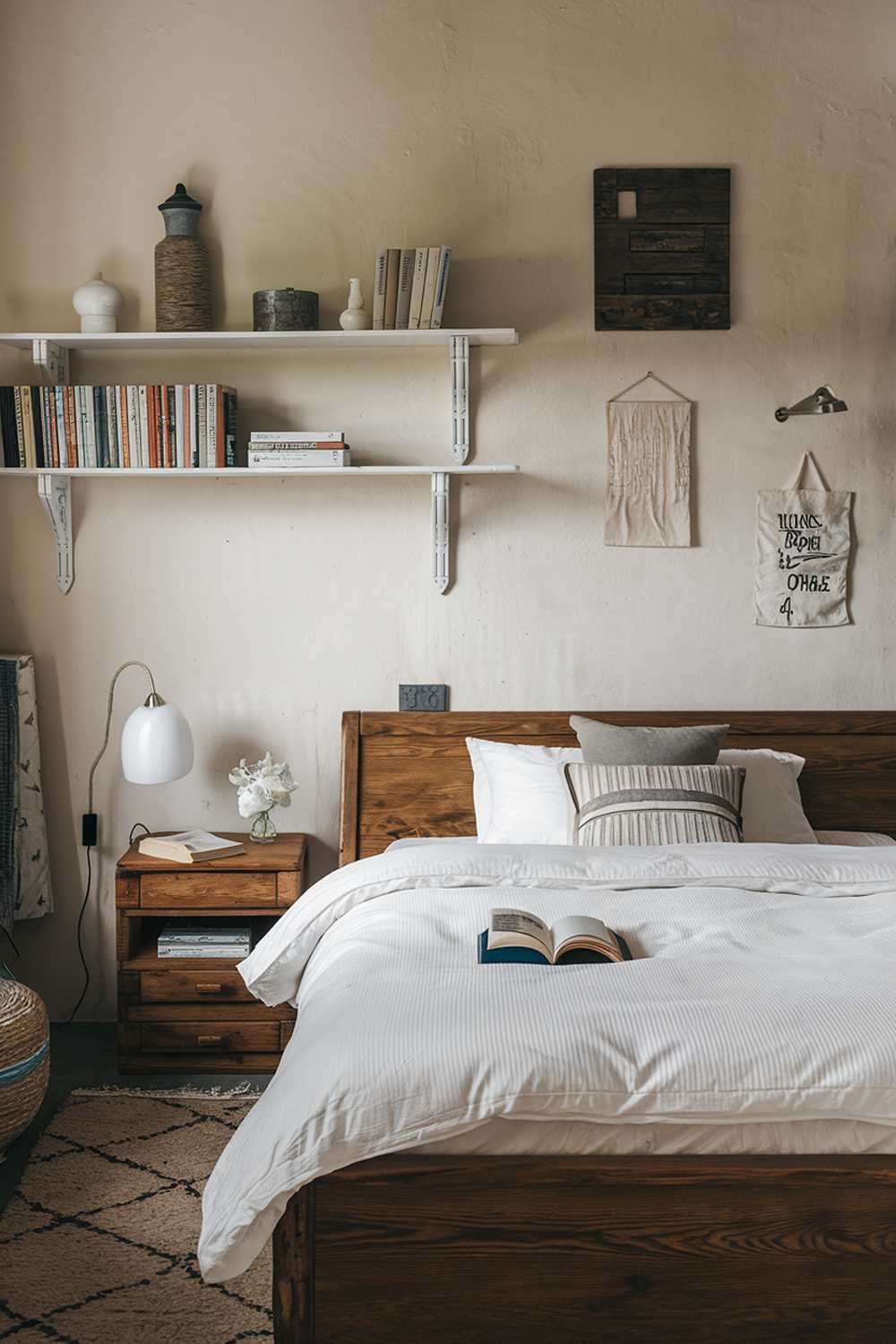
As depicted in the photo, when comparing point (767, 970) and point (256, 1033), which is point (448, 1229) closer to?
point (767, 970)

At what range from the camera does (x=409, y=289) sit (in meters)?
3.11

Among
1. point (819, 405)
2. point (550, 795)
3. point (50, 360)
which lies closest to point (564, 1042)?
point (550, 795)

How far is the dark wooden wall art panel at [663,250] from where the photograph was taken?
3.24 m

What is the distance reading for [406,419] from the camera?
130 inches

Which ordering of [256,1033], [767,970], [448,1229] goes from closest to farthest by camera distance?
[448,1229] < [767,970] < [256,1033]

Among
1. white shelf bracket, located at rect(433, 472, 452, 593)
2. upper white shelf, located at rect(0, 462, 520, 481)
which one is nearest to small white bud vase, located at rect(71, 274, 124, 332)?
upper white shelf, located at rect(0, 462, 520, 481)

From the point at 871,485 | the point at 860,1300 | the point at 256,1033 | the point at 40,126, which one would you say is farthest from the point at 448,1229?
the point at 40,126

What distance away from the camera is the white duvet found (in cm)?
158

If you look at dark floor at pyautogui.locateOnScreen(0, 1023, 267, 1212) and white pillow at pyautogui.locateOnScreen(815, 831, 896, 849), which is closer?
dark floor at pyautogui.locateOnScreen(0, 1023, 267, 1212)

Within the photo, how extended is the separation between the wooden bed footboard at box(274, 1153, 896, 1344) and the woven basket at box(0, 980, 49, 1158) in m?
1.10

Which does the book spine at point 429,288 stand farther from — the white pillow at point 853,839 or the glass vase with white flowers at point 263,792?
the white pillow at point 853,839

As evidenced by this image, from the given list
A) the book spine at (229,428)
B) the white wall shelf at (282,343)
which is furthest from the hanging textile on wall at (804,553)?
the book spine at (229,428)

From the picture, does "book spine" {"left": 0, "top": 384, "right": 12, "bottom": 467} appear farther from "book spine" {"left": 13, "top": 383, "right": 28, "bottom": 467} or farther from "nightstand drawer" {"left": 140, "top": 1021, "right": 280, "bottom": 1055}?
"nightstand drawer" {"left": 140, "top": 1021, "right": 280, "bottom": 1055}

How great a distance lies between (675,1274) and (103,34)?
3.22 meters
